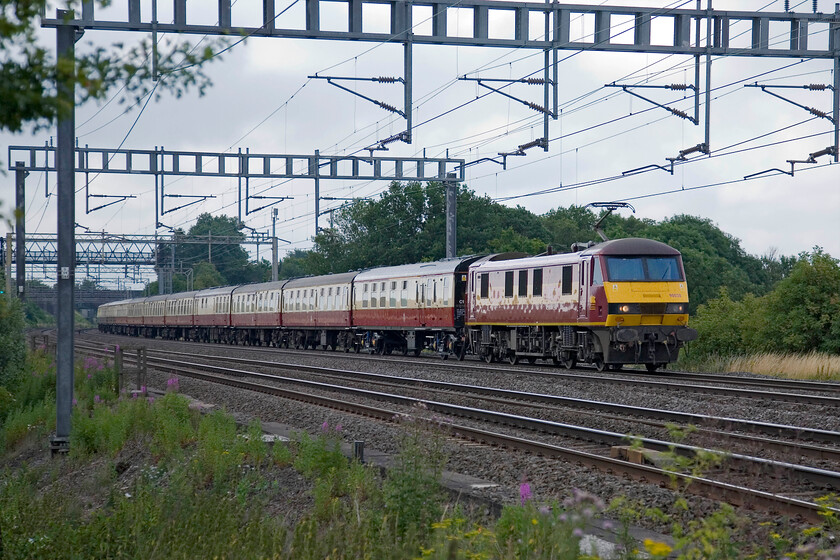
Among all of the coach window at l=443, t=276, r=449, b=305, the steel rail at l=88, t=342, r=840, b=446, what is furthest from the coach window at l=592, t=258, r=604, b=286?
the coach window at l=443, t=276, r=449, b=305

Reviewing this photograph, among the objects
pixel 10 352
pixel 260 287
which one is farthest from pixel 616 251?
pixel 260 287

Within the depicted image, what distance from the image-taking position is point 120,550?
6.79m

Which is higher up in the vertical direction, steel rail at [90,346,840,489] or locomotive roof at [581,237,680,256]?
locomotive roof at [581,237,680,256]

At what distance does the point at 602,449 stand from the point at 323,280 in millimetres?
32094

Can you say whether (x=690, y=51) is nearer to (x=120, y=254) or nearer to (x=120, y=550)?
(x=120, y=550)

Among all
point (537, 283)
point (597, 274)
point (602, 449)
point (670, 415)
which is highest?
point (597, 274)

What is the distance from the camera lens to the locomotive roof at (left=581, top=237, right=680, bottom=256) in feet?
75.8

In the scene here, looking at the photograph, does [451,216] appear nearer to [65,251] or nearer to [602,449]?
[65,251]

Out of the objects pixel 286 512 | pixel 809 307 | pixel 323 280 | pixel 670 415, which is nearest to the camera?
pixel 286 512

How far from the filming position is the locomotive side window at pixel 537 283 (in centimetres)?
2530

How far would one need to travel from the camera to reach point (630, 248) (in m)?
23.3

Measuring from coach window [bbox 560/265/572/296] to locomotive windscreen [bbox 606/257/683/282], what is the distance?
1.33 metres

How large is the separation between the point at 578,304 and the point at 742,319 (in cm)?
695

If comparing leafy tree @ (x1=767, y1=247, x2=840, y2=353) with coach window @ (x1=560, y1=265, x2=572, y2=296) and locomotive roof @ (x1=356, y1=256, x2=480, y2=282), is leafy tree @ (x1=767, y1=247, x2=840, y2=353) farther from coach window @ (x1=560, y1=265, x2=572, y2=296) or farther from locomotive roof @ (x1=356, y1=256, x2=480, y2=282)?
locomotive roof @ (x1=356, y1=256, x2=480, y2=282)
